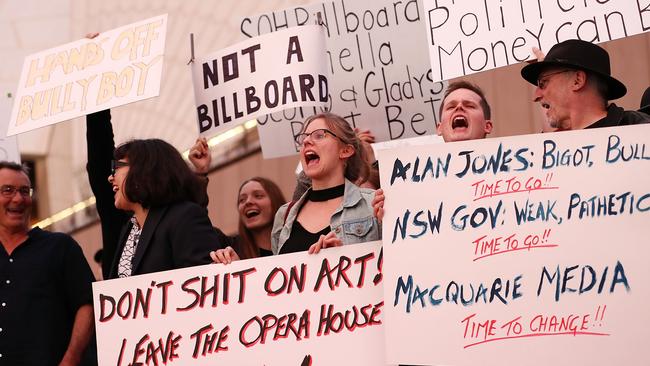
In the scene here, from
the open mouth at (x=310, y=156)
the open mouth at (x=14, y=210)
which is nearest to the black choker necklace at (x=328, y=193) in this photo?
the open mouth at (x=310, y=156)

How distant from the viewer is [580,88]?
14.8 ft

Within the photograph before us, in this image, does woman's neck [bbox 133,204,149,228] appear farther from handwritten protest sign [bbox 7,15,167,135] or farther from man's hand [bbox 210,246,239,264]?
handwritten protest sign [bbox 7,15,167,135]

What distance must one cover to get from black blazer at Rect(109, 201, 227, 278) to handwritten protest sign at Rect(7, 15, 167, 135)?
0.87 m

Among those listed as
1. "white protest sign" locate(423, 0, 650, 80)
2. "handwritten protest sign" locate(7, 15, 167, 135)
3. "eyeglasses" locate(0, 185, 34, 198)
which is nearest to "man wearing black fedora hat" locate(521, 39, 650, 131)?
"white protest sign" locate(423, 0, 650, 80)

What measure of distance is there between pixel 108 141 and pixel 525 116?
12.0ft

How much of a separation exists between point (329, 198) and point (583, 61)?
1.14 metres

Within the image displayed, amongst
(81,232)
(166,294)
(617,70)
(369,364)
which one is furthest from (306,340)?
(81,232)

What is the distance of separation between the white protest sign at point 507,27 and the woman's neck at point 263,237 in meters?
1.29

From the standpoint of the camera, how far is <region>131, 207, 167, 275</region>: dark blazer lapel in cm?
497

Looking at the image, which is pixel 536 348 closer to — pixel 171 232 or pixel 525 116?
pixel 171 232

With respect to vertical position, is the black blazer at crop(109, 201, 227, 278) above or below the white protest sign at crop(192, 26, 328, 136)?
below

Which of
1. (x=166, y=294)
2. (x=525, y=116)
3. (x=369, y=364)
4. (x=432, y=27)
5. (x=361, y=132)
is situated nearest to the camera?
(x=369, y=364)

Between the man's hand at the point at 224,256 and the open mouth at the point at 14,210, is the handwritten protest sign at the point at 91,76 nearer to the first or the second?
the open mouth at the point at 14,210

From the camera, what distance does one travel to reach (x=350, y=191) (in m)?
4.80
